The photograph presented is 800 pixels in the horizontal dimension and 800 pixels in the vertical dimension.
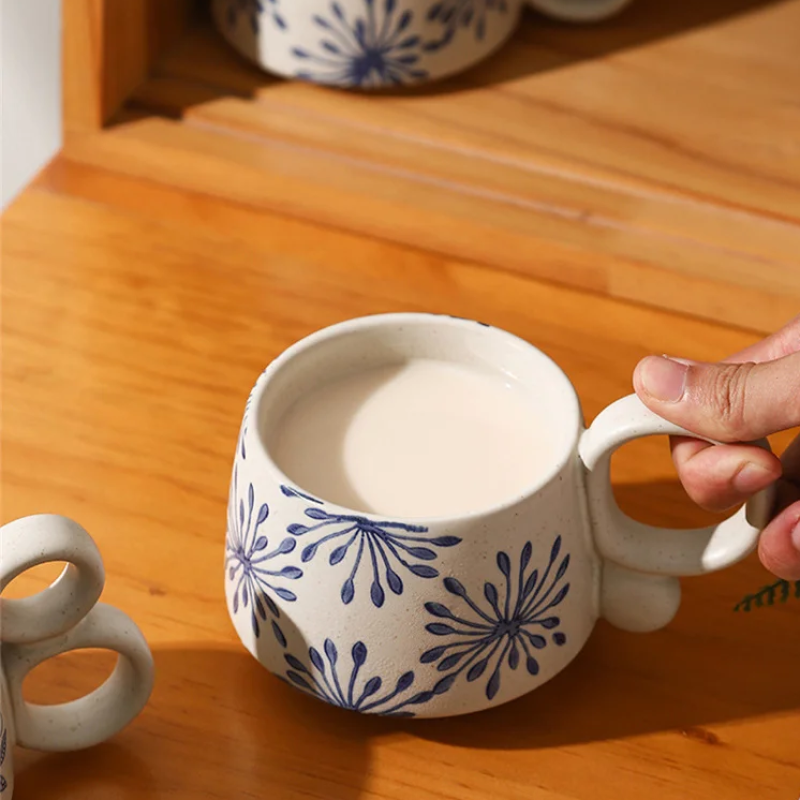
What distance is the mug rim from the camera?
44 centimetres

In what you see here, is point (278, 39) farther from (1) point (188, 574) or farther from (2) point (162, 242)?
(1) point (188, 574)

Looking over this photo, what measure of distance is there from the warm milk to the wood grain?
95 millimetres

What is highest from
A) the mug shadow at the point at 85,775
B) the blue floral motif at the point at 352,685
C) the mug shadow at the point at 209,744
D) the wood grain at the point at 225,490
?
the blue floral motif at the point at 352,685

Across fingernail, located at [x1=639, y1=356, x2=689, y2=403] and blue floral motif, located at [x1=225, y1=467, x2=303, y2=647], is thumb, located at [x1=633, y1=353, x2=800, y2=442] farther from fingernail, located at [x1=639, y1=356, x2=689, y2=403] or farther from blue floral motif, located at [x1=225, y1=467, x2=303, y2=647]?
blue floral motif, located at [x1=225, y1=467, x2=303, y2=647]

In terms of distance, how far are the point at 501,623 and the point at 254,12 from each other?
1.57ft

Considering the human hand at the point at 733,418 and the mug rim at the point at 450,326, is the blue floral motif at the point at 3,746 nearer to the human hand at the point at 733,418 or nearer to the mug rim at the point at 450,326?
the mug rim at the point at 450,326

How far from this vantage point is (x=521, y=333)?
2.29ft

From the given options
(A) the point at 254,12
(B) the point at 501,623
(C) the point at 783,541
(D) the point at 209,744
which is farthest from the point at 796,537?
(A) the point at 254,12

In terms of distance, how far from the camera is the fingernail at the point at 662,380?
1.54ft

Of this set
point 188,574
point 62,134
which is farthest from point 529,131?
point 188,574

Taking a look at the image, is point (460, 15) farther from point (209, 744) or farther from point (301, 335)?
point (209, 744)

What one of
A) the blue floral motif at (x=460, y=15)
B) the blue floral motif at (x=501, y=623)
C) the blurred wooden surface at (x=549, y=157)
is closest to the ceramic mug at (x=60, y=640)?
the blue floral motif at (x=501, y=623)

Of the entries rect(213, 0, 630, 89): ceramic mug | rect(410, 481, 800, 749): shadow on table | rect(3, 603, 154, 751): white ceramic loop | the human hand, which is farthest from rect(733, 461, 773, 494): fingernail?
rect(213, 0, 630, 89): ceramic mug

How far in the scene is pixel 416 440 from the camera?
507mm
